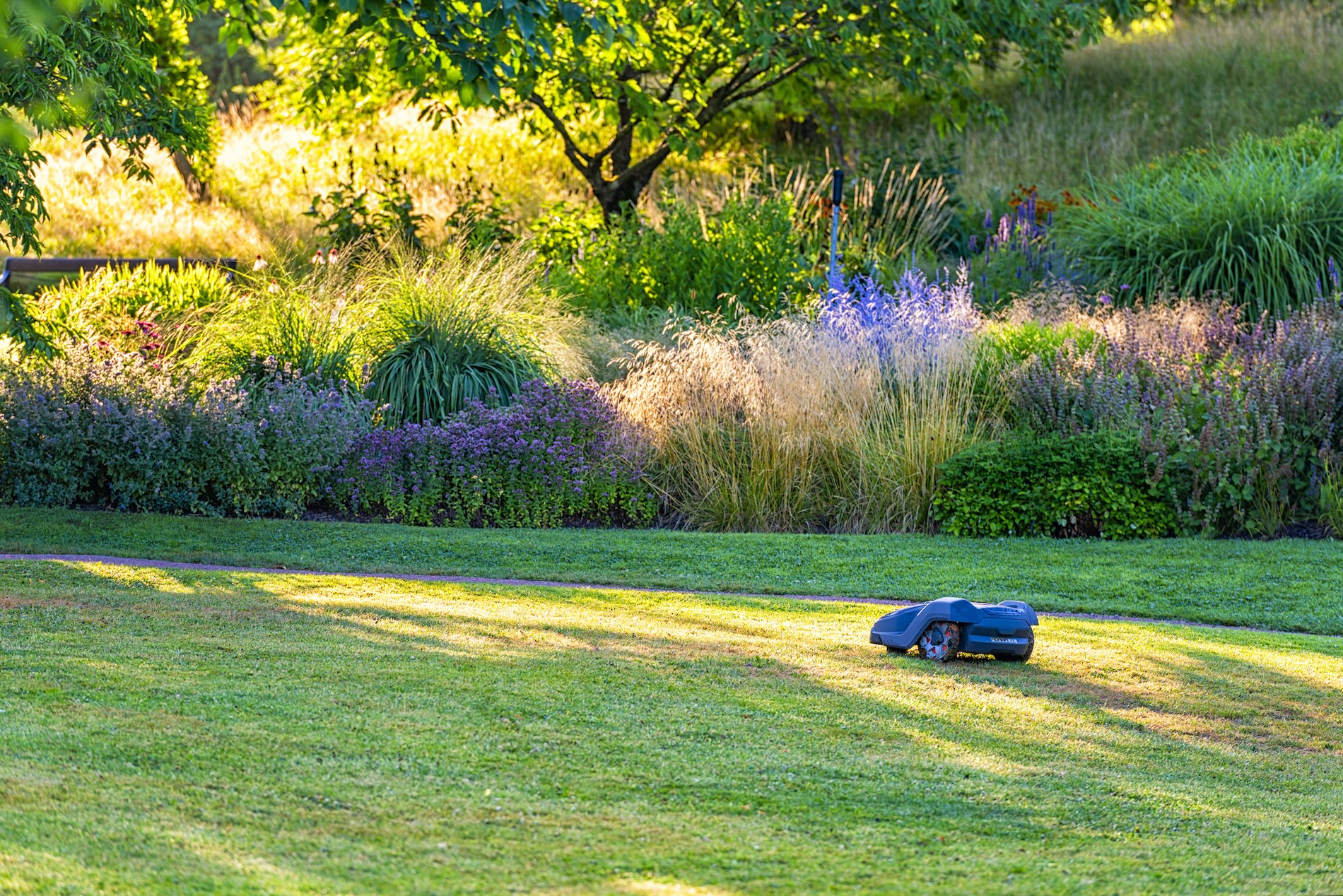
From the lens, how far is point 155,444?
9.21 m

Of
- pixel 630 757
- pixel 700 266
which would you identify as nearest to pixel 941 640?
pixel 630 757

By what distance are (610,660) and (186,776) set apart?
1.99 metres

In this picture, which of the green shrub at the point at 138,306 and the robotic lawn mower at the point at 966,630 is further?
the green shrub at the point at 138,306

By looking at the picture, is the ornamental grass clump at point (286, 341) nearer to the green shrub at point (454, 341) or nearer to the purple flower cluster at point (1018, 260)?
the green shrub at point (454, 341)

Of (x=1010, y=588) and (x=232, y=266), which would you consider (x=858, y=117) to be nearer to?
(x=232, y=266)

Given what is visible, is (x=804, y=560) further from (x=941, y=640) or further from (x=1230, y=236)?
(x=1230, y=236)

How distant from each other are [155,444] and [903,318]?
5756 millimetres

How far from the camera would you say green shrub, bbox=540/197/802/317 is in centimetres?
1338

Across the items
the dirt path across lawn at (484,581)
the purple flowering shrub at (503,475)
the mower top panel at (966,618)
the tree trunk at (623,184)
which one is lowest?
the dirt path across lawn at (484,581)

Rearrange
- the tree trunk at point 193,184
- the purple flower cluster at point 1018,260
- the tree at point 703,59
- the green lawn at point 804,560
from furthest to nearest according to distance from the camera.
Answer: the tree trunk at point 193,184, the tree at point 703,59, the purple flower cluster at point 1018,260, the green lawn at point 804,560

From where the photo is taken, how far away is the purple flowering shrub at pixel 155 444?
9273 mm

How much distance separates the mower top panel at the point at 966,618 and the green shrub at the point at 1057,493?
3722mm

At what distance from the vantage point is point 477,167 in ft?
69.5

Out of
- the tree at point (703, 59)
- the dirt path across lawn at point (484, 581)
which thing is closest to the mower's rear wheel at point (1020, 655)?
the dirt path across lawn at point (484, 581)
